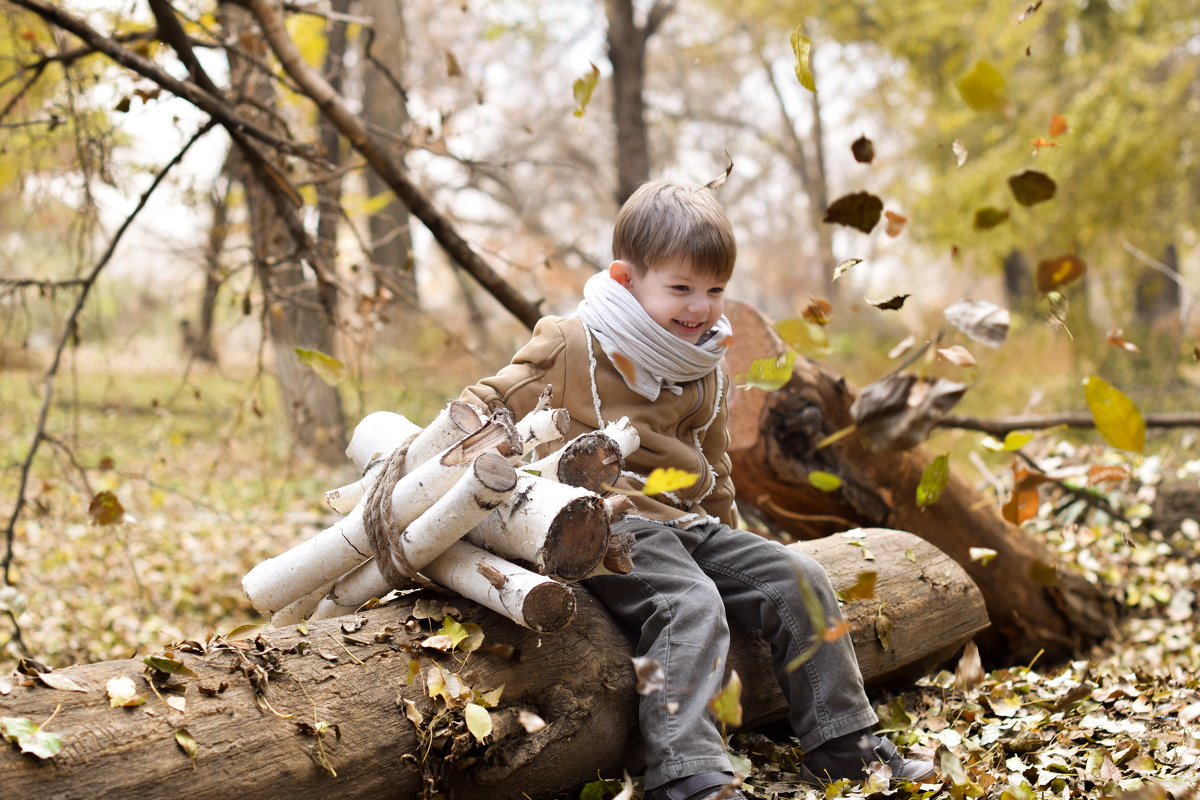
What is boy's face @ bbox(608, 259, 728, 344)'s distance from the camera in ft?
8.07

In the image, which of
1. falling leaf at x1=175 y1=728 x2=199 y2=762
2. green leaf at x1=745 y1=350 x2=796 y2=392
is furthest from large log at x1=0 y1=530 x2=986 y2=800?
green leaf at x1=745 y1=350 x2=796 y2=392

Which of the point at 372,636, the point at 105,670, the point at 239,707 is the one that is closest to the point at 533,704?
the point at 372,636

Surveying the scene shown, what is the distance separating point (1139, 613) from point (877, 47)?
10537 mm

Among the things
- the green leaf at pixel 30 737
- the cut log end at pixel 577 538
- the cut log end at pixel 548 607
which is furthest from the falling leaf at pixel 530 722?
the green leaf at pixel 30 737

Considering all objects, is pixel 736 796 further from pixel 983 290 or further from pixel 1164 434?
pixel 983 290

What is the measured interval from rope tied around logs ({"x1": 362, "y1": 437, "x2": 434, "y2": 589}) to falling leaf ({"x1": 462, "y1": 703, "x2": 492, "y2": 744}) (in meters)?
0.37

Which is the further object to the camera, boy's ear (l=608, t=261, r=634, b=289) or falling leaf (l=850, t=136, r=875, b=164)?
boy's ear (l=608, t=261, r=634, b=289)

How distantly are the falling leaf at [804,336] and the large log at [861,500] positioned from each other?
3.96 ft

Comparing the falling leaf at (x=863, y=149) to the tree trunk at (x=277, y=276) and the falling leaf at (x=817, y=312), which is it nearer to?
Result: the falling leaf at (x=817, y=312)

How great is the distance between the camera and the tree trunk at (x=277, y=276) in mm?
4098

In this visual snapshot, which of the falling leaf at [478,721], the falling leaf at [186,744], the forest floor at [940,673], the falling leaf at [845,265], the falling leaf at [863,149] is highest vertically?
the falling leaf at [863,149]

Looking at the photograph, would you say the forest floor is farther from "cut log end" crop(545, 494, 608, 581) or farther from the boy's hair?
the boy's hair

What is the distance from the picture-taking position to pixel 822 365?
151 inches

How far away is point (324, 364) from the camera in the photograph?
310 cm
